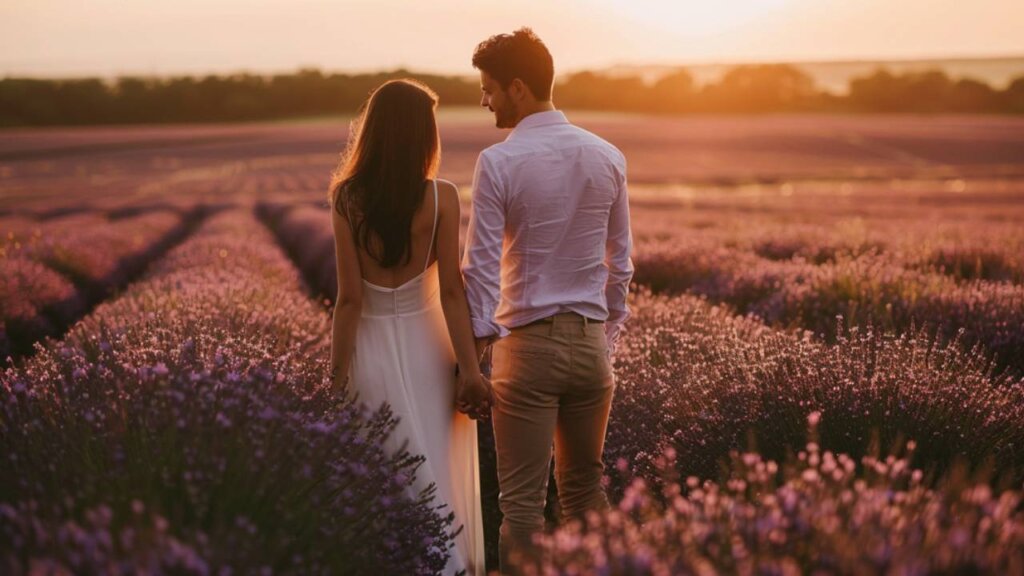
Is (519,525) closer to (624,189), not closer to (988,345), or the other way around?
(624,189)

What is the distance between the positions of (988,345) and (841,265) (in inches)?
91.8

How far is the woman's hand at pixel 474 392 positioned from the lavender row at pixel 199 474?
28 cm

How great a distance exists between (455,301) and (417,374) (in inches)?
13.4

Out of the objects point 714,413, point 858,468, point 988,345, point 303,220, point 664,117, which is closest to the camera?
point 858,468

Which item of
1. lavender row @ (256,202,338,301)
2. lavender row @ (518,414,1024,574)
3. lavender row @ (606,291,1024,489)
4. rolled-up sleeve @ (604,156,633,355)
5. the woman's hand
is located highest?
rolled-up sleeve @ (604,156,633,355)

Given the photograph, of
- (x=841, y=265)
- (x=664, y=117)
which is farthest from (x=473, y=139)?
(x=841, y=265)

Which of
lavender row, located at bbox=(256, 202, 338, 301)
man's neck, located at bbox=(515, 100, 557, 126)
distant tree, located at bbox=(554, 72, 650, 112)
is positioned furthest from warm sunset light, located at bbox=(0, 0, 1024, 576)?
distant tree, located at bbox=(554, 72, 650, 112)

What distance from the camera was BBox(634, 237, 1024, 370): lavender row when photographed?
5.76 m

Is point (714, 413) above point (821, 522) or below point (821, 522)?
below

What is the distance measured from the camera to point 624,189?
3.39 meters

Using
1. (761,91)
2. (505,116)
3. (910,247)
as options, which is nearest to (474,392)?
(505,116)

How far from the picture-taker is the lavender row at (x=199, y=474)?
2.07 m

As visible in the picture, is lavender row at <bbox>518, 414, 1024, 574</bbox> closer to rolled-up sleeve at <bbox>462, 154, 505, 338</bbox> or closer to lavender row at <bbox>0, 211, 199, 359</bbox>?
rolled-up sleeve at <bbox>462, 154, 505, 338</bbox>

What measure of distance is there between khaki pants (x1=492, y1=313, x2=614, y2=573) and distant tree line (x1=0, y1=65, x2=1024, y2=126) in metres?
91.6
